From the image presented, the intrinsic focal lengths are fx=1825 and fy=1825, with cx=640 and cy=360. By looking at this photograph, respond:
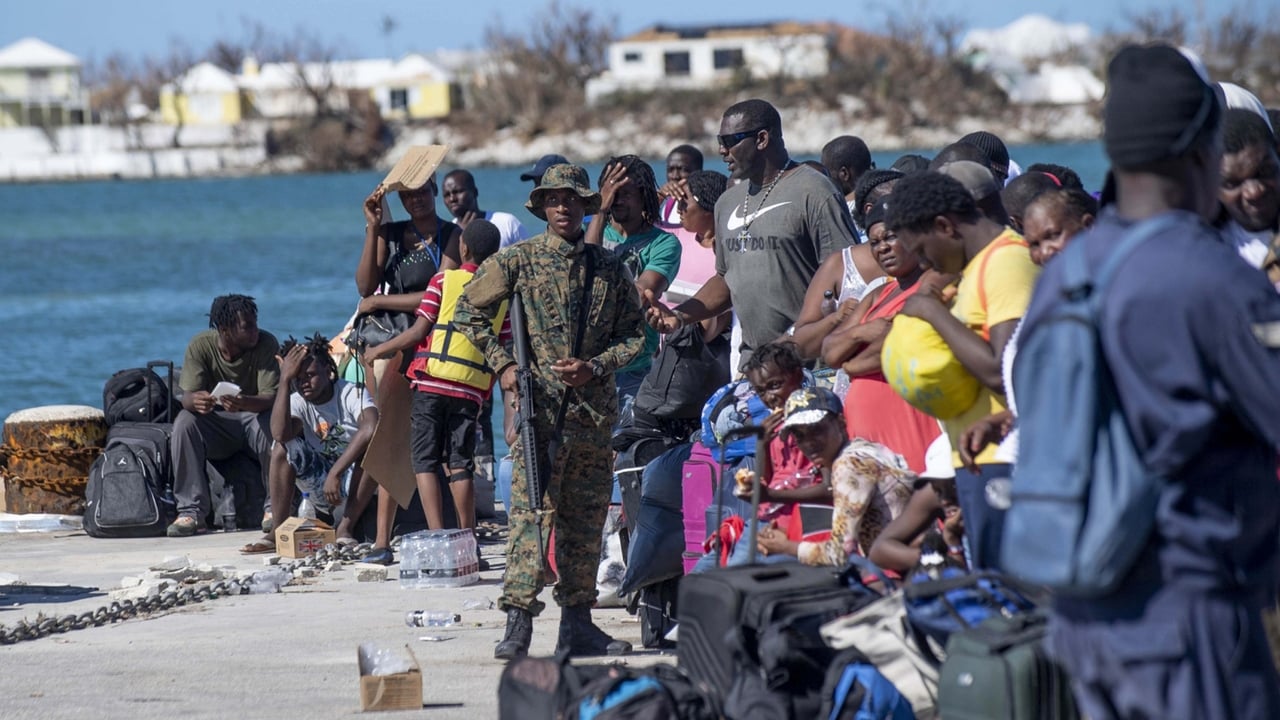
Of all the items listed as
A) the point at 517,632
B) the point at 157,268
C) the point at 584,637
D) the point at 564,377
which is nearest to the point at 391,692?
the point at 517,632

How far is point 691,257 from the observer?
366 inches

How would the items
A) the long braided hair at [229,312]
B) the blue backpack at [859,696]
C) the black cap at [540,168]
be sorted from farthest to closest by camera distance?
the long braided hair at [229,312] → the black cap at [540,168] → the blue backpack at [859,696]

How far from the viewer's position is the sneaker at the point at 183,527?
11.1 metres

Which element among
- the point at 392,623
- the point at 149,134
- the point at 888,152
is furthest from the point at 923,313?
the point at 149,134

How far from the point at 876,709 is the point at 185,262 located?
50.6 meters

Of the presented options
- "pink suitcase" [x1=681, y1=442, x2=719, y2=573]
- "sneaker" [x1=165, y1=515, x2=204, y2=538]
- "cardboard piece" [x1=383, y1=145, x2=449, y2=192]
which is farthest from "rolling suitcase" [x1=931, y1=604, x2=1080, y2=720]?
"sneaker" [x1=165, y1=515, x2=204, y2=538]

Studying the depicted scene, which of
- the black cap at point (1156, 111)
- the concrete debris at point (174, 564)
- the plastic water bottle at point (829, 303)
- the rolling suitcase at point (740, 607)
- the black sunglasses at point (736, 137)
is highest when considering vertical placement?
the black cap at point (1156, 111)

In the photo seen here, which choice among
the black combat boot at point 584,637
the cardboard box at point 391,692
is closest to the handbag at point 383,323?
the black combat boot at point 584,637

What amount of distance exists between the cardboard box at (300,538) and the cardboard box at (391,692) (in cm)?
369

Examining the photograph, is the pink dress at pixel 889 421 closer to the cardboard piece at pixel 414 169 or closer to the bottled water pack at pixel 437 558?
the bottled water pack at pixel 437 558

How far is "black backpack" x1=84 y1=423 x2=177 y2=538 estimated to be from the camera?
11055 millimetres

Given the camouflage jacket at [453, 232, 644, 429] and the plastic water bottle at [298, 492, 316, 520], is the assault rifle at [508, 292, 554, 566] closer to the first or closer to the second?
the camouflage jacket at [453, 232, 644, 429]

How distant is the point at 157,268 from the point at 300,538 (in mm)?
42782

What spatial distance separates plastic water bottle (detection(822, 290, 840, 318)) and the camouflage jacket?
766 mm
